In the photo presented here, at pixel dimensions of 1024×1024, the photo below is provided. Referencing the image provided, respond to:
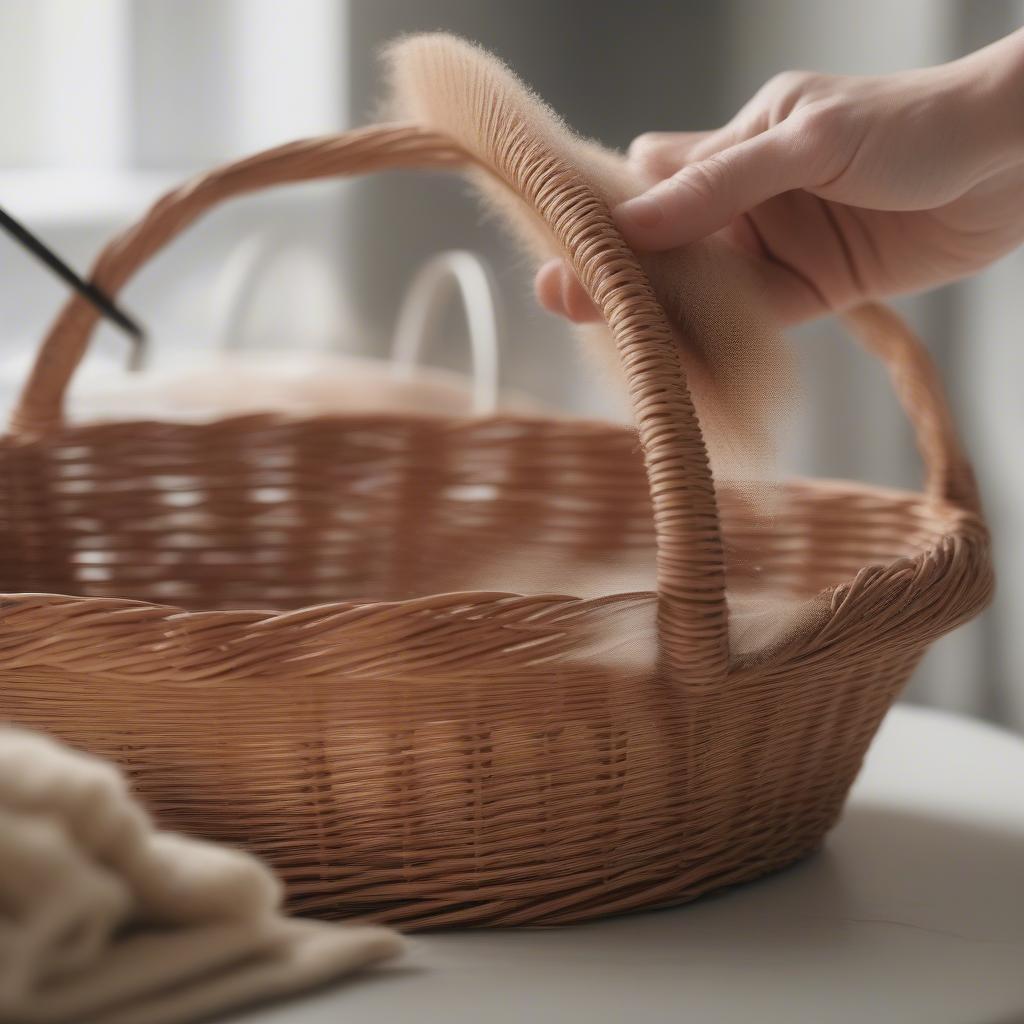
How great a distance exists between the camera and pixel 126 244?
2.75 ft

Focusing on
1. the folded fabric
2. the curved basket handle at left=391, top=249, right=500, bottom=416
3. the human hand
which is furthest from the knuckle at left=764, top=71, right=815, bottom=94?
the folded fabric

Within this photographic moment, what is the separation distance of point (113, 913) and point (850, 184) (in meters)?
0.45

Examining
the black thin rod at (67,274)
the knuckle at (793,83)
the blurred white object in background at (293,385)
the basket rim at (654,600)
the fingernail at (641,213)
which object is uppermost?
the knuckle at (793,83)

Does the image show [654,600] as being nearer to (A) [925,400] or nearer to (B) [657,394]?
(B) [657,394]

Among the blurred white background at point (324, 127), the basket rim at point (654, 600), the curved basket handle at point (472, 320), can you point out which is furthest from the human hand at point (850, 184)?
the blurred white background at point (324, 127)

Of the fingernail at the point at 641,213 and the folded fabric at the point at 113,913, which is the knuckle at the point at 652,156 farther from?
the folded fabric at the point at 113,913

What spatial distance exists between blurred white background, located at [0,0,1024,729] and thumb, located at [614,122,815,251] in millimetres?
942

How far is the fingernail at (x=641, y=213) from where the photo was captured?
23.1 inches

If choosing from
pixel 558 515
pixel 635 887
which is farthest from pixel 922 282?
pixel 635 887

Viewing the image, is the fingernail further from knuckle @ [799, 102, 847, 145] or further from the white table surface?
the white table surface

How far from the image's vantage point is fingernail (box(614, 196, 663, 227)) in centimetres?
59

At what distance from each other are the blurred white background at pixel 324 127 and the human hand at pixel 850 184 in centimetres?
75

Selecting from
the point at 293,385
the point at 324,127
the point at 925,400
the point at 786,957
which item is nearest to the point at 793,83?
the point at 925,400

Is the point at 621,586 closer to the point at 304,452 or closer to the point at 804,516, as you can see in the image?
the point at 804,516
